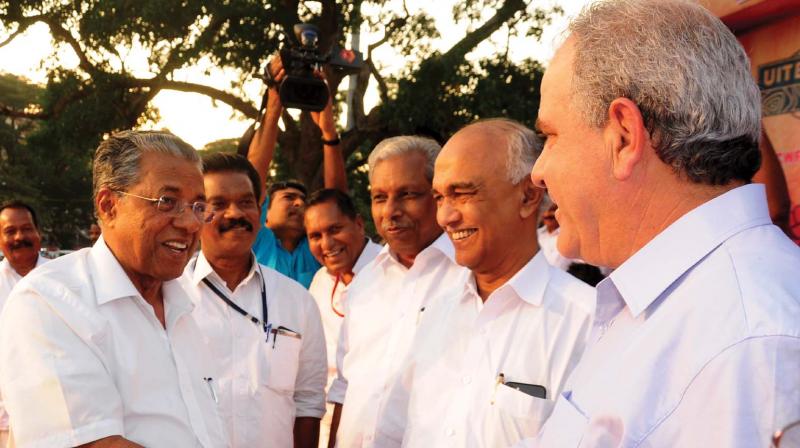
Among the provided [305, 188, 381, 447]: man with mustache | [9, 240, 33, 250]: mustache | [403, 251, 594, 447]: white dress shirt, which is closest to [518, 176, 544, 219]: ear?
[403, 251, 594, 447]: white dress shirt

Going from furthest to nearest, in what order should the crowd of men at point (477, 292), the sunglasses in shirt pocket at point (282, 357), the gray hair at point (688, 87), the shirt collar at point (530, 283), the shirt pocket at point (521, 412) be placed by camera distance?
1. the sunglasses in shirt pocket at point (282, 357)
2. the shirt collar at point (530, 283)
3. the shirt pocket at point (521, 412)
4. the gray hair at point (688, 87)
5. the crowd of men at point (477, 292)

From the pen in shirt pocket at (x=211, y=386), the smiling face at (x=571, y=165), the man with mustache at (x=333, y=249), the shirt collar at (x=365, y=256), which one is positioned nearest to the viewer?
the smiling face at (x=571, y=165)

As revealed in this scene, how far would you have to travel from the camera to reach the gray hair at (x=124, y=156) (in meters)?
2.45

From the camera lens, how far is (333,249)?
448cm

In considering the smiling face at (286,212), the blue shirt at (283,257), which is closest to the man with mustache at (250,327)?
the blue shirt at (283,257)

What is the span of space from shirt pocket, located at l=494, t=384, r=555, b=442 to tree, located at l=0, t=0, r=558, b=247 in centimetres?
835

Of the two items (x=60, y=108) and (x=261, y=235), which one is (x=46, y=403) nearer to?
(x=261, y=235)

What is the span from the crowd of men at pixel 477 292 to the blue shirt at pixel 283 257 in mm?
35

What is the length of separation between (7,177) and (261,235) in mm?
26676

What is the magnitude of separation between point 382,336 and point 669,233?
214 centimetres

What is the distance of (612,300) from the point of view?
1.42 m

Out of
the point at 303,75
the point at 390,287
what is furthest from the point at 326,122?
the point at 390,287

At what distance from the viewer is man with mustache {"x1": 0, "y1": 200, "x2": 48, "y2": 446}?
597 cm

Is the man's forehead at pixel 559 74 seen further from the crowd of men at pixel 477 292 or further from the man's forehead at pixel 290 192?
the man's forehead at pixel 290 192
